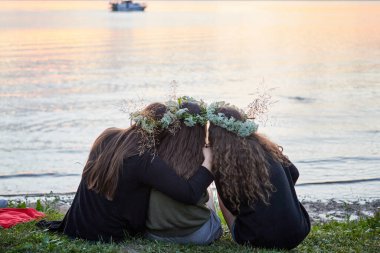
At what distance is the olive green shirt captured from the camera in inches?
235

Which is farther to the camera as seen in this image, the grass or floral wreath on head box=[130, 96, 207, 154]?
floral wreath on head box=[130, 96, 207, 154]

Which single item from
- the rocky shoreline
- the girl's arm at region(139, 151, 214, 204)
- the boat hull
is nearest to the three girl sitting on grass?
the girl's arm at region(139, 151, 214, 204)

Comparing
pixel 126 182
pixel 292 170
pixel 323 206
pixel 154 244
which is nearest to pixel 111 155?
pixel 126 182

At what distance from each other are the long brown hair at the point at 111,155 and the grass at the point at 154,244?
0.45 meters

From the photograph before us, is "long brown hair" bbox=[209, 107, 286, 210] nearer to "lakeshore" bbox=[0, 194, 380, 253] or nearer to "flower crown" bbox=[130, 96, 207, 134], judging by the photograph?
"flower crown" bbox=[130, 96, 207, 134]

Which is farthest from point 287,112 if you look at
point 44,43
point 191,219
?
point 44,43

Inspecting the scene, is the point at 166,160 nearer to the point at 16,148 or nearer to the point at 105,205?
the point at 105,205

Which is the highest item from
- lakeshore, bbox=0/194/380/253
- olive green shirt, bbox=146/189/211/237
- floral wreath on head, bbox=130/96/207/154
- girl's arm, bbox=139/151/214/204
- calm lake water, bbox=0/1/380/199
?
floral wreath on head, bbox=130/96/207/154

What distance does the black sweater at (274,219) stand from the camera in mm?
5953

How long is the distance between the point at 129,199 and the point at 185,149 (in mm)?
583

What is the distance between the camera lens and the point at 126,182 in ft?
19.2

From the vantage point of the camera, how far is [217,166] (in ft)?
19.2

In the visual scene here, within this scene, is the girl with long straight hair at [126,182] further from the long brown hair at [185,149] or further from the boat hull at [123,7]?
the boat hull at [123,7]

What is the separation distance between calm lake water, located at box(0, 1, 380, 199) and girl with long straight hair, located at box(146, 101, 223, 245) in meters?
0.88
